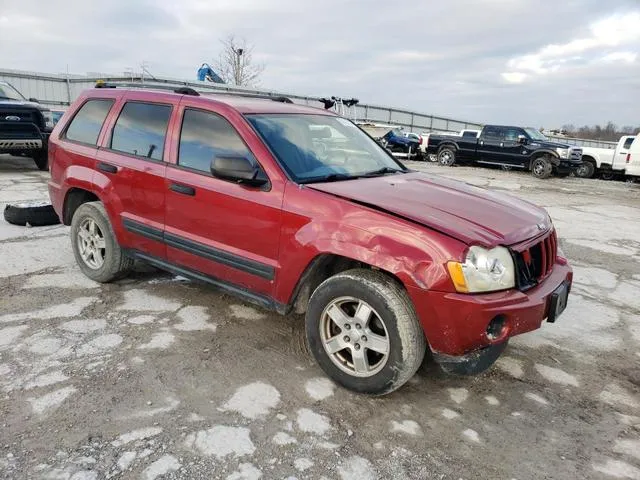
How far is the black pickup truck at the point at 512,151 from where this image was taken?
1748 centimetres

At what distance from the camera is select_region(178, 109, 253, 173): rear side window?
355 cm

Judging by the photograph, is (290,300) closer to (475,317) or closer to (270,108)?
(475,317)

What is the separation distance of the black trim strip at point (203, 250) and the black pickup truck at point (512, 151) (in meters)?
16.4

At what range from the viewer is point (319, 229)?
10.0 feet

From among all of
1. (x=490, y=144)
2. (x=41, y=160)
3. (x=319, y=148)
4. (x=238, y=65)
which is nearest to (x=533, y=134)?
(x=490, y=144)

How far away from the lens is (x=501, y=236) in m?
2.87

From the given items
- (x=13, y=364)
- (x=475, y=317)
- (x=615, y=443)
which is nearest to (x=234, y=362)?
(x=13, y=364)

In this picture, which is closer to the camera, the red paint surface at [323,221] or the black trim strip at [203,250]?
the red paint surface at [323,221]

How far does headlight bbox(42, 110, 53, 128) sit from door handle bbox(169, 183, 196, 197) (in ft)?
28.8

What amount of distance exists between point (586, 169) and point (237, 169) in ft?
61.0

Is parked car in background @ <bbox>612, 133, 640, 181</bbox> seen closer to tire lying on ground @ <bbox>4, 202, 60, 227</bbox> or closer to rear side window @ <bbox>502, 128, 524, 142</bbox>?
rear side window @ <bbox>502, 128, 524, 142</bbox>

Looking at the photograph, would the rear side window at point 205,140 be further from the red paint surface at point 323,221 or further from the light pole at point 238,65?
the light pole at point 238,65

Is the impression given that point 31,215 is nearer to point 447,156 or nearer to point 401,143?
point 447,156

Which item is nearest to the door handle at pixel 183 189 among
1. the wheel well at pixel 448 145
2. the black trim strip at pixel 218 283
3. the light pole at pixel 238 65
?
the black trim strip at pixel 218 283
